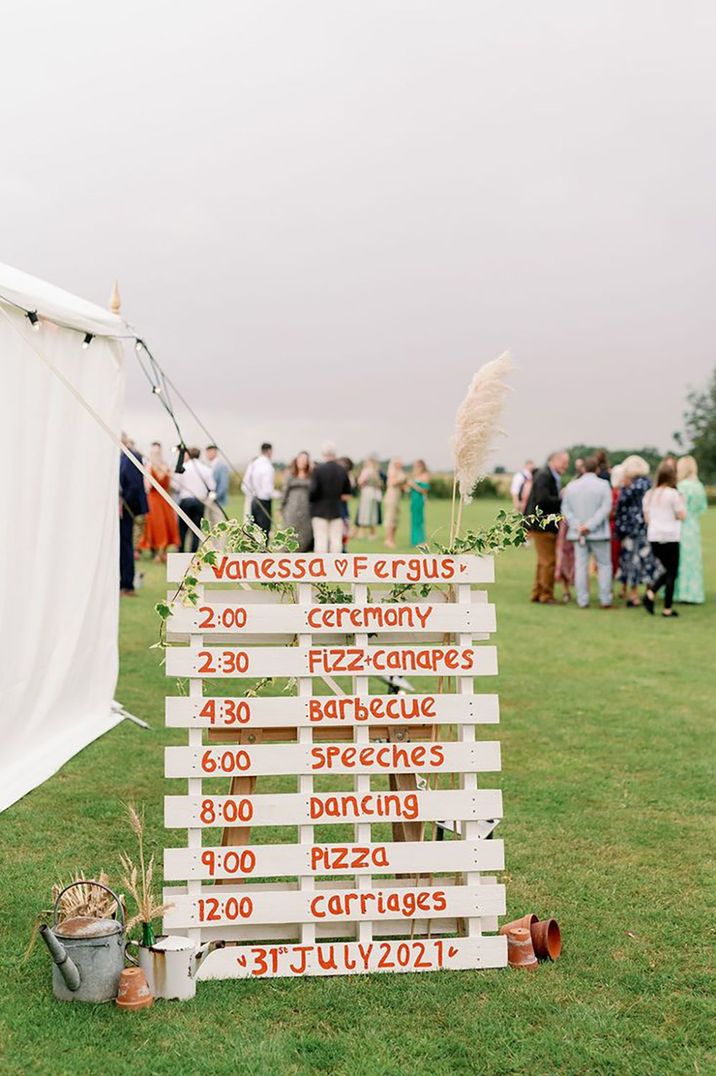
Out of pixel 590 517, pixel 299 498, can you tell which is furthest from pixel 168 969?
pixel 299 498

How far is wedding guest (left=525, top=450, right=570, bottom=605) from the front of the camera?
15.6 m

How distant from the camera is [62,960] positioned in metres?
3.77

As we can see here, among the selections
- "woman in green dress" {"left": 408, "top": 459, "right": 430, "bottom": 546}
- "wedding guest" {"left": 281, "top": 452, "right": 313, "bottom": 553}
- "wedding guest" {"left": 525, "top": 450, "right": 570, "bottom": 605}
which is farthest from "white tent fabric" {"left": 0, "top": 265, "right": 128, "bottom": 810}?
"woman in green dress" {"left": 408, "top": 459, "right": 430, "bottom": 546}

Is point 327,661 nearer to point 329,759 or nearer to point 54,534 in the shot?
point 329,759

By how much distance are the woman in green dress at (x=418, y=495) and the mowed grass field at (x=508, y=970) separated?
13.0m

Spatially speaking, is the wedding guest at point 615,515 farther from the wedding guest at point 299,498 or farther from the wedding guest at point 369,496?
the wedding guest at point 369,496

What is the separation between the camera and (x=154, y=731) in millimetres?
8070

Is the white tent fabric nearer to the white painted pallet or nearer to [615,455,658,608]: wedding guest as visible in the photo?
the white painted pallet

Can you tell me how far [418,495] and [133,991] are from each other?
62.2ft

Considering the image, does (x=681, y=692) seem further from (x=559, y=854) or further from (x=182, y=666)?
(x=182, y=666)

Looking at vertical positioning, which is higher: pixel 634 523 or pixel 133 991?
pixel 634 523

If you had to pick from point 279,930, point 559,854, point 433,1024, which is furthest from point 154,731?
point 433,1024

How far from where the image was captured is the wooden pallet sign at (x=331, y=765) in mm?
4176

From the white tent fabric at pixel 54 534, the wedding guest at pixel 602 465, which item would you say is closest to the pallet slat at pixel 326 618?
the white tent fabric at pixel 54 534
